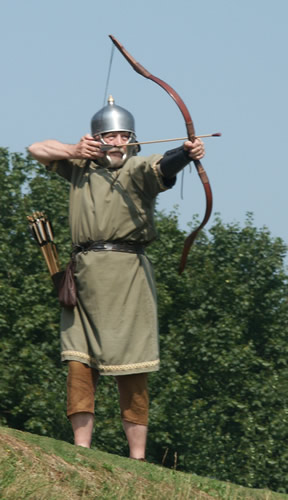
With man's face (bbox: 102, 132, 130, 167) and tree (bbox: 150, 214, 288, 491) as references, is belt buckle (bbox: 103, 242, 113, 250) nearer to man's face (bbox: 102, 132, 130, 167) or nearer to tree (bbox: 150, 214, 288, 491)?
man's face (bbox: 102, 132, 130, 167)

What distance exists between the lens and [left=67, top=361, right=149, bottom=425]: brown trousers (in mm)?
6492

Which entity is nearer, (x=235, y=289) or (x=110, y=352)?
(x=110, y=352)

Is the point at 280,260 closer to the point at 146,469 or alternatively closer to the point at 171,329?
the point at 171,329

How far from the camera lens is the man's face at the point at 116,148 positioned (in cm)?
657

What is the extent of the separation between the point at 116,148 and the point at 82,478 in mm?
2074

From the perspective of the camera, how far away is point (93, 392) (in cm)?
658

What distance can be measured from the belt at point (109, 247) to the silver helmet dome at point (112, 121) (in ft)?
2.27

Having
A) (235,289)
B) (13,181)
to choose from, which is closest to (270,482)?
(235,289)

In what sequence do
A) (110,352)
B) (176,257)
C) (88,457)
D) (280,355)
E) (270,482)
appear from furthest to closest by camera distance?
(280,355) → (176,257) → (270,482) → (110,352) → (88,457)

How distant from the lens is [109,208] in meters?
6.46

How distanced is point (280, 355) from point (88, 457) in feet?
72.4

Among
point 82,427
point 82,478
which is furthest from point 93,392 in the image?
point 82,478

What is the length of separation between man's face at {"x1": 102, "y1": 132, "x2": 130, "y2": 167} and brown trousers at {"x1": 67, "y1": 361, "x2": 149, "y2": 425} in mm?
1263

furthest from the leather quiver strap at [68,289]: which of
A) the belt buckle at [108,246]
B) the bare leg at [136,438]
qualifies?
the bare leg at [136,438]
